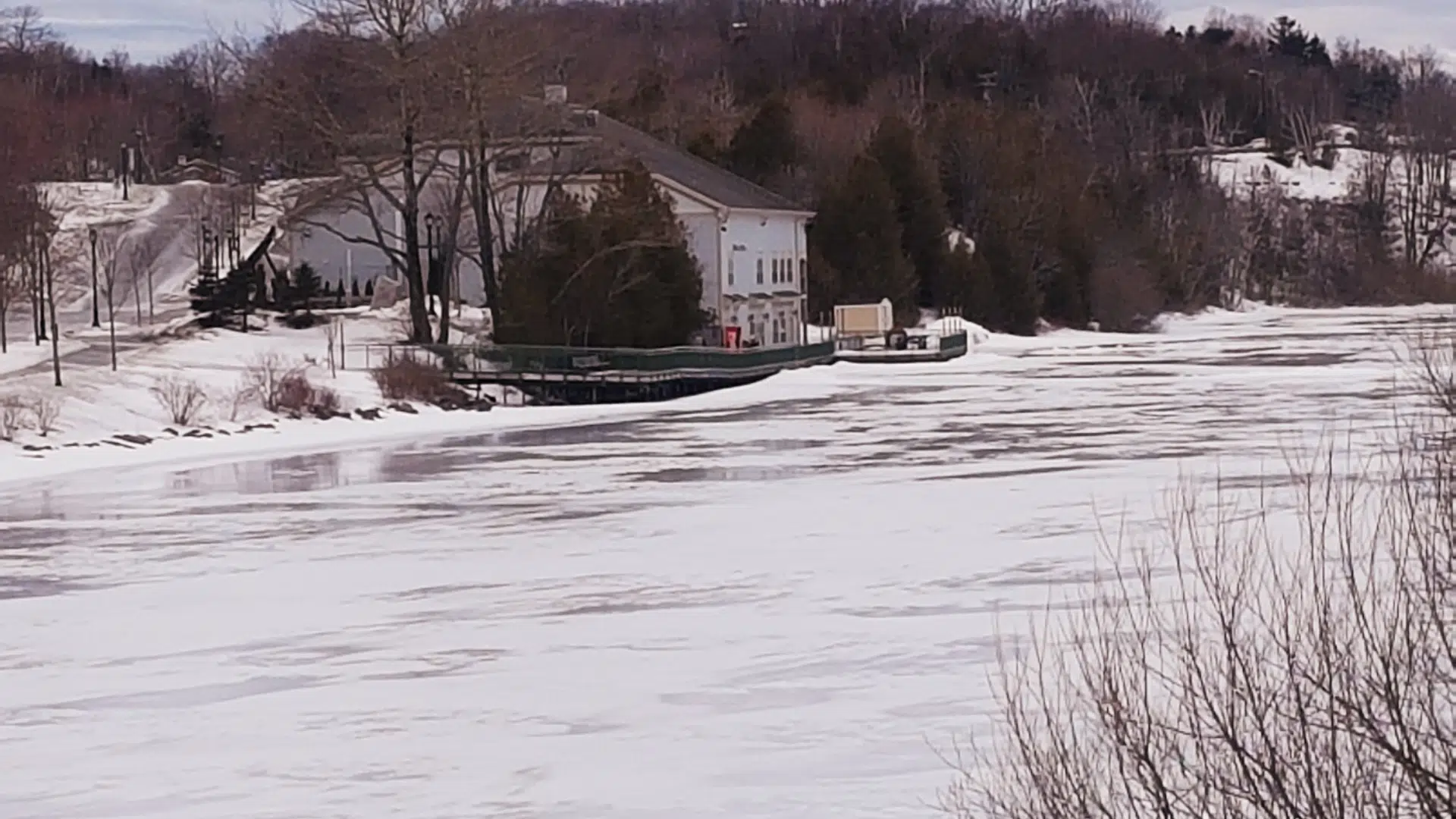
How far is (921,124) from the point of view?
104 metres

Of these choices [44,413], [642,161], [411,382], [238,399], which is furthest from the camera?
[642,161]

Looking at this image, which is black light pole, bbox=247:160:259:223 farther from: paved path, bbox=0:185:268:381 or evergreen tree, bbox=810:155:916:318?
evergreen tree, bbox=810:155:916:318

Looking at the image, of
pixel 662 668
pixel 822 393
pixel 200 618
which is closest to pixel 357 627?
pixel 200 618

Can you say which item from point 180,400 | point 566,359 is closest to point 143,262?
point 566,359

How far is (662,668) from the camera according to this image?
14086mm

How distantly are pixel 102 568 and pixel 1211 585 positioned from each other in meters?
14.6

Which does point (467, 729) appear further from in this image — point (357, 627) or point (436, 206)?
point (436, 206)

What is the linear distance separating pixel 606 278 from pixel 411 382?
10.1 metres

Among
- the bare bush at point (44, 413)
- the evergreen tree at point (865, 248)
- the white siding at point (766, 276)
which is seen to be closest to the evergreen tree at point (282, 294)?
the white siding at point (766, 276)

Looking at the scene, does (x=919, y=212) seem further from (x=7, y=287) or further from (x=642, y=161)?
(x=7, y=287)

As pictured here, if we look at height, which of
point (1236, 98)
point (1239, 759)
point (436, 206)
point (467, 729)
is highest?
point (1236, 98)

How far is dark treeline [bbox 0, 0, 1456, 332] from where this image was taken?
58.3m

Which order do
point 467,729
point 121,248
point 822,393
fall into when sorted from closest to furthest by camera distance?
point 467,729 < point 822,393 < point 121,248

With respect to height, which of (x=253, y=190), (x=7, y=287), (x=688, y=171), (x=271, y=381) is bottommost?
(x=271, y=381)
